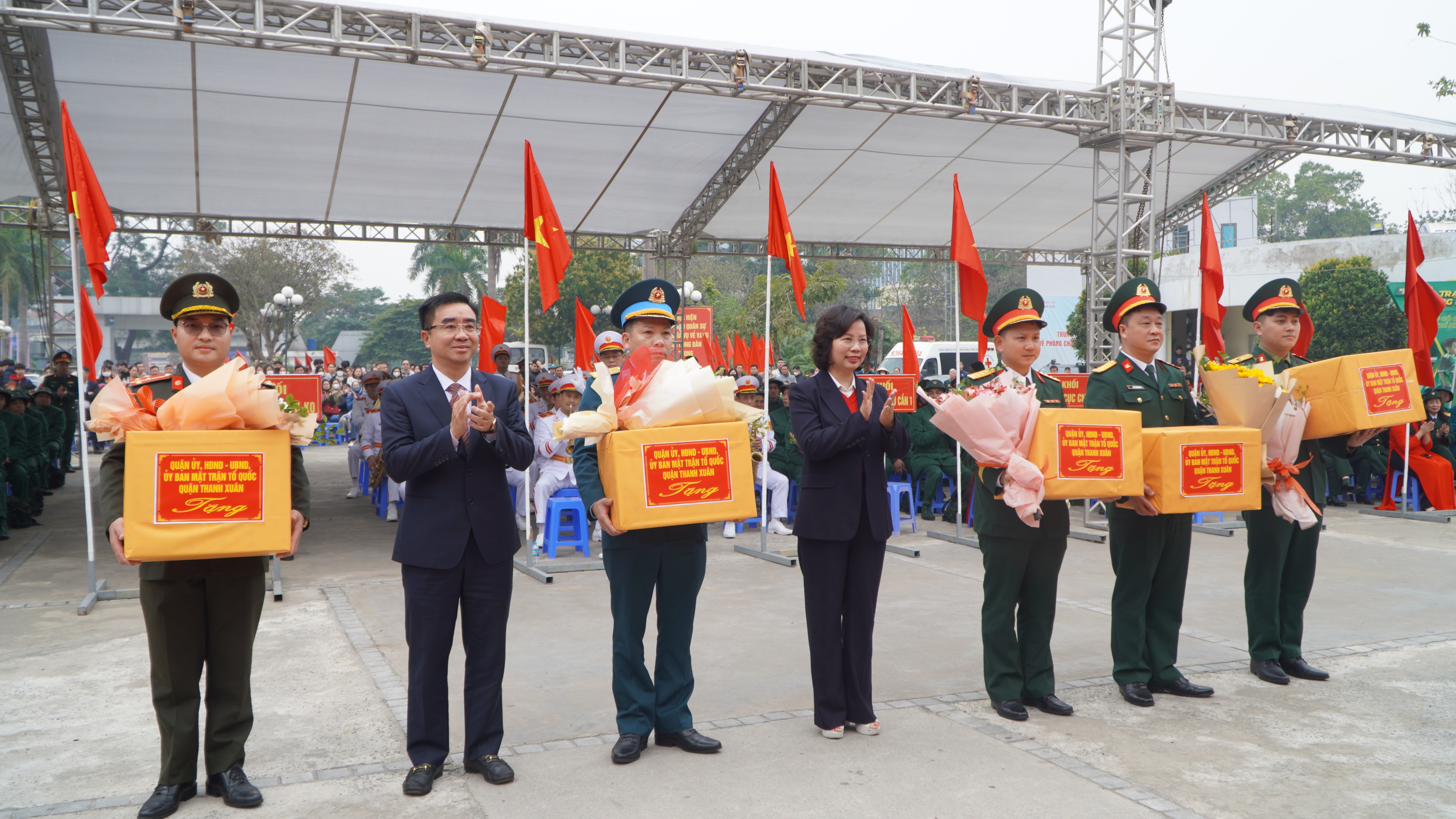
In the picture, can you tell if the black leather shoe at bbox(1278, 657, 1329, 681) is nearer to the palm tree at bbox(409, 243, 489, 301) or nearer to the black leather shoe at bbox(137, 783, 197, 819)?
the black leather shoe at bbox(137, 783, 197, 819)

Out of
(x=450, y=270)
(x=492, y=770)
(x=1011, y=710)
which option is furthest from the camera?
(x=450, y=270)

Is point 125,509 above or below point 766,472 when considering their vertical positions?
above

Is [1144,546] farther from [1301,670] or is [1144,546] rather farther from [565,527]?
[565,527]

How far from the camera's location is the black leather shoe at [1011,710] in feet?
13.1

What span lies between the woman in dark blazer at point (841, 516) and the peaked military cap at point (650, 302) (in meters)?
0.57

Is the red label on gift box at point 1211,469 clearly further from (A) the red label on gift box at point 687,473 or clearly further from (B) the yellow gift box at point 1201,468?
(A) the red label on gift box at point 687,473

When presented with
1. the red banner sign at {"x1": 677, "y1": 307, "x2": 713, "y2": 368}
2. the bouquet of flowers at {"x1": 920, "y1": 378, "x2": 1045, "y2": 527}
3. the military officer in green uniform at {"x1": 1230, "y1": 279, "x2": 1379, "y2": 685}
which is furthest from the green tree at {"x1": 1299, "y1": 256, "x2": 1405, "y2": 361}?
the bouquet of flowers at {"x1": 920, "y1": 378, "x2": 1045, "y2": 527}

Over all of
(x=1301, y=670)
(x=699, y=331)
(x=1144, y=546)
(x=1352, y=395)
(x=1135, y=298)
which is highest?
(x=699, y=331)

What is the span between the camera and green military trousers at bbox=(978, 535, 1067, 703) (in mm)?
4055

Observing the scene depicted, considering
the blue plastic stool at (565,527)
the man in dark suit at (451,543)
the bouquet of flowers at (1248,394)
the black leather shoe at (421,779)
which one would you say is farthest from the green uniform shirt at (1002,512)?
the blue plastic stool at (565,527)

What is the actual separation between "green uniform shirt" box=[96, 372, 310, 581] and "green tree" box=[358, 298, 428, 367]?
5747 cm

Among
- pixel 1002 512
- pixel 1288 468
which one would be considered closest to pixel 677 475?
pixel 1002 512

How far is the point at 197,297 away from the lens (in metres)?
3.32

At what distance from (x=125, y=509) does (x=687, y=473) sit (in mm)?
1792
